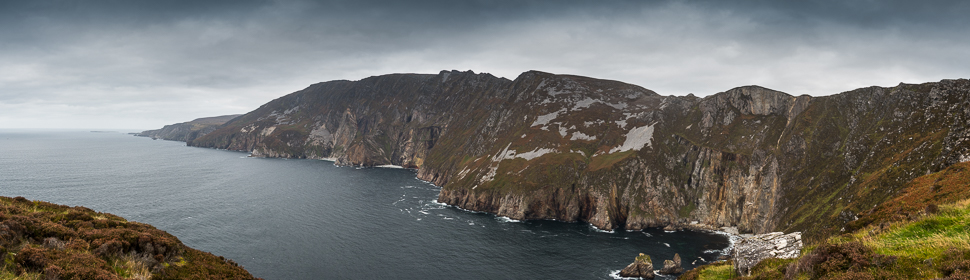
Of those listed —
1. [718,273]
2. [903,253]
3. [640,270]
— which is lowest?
[640,270]

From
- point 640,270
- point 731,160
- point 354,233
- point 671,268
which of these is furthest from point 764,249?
point 731,160

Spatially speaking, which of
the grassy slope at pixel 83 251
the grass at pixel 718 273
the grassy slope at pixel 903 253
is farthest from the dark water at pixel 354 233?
the grassy slope at pixel 903 253

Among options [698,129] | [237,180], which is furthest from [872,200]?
[237,180]

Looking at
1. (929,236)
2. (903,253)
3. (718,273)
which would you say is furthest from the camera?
(718,273)

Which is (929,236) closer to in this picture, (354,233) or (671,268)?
(671,268)

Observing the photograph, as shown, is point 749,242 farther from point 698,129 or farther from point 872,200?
point 698,129

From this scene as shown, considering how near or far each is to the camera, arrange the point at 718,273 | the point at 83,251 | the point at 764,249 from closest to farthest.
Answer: the point at 83,251 → the point at 764,249 → the point at 718,273

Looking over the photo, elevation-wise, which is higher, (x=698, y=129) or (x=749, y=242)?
(x=698, y=129)
